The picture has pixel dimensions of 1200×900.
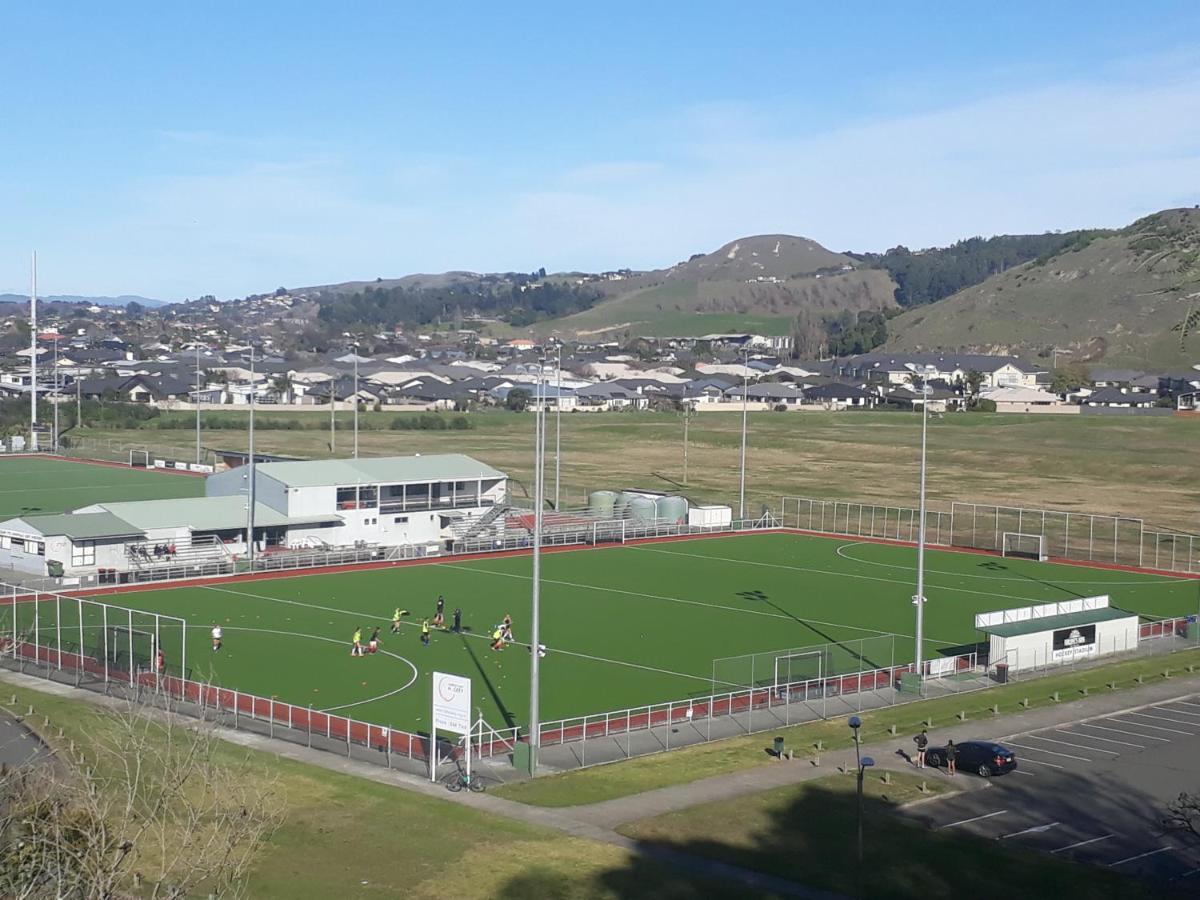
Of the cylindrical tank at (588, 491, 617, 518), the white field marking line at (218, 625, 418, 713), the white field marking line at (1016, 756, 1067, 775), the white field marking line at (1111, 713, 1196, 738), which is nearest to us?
the white field marking line at (1016, 756, 1067, 775)

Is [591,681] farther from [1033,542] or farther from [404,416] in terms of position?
[404,416]

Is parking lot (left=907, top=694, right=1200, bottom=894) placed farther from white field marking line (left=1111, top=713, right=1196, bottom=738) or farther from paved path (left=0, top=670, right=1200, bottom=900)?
paved path (left=0, top=670, right=1200, bottom=900)

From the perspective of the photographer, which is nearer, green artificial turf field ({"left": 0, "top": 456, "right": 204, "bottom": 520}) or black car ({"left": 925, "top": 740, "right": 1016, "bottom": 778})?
black car ({"left": 925, "top": 740, "right": 1016, "bottom": 778})

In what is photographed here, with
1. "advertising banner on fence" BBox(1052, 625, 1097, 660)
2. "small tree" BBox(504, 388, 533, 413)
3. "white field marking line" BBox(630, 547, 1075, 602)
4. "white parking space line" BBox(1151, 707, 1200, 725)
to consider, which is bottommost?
"white parking space line" BBox(1151, 707, 1200, 725)

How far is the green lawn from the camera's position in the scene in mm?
24781

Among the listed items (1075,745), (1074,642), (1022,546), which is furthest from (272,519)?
(1075,745)

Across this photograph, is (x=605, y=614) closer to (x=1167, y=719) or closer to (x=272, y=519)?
(x=272, y=519)

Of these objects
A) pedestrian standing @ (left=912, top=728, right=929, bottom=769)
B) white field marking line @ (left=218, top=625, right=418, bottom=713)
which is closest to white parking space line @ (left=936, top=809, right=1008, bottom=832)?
pedestrian standing @ (left=912, top=728, right=929, bottom=769)

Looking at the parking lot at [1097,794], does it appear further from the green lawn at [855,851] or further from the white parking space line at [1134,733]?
the green lawn at [855,851]

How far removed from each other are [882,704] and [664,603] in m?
15.8

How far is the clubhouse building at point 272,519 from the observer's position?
5631 centimetres

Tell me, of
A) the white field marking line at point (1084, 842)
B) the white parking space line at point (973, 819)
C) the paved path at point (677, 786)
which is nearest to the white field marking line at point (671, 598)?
the paved path at point (677, 786)

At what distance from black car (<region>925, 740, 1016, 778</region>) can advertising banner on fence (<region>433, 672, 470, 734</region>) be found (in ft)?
35.3

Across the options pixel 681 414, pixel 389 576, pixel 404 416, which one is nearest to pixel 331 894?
pixel 389 576
